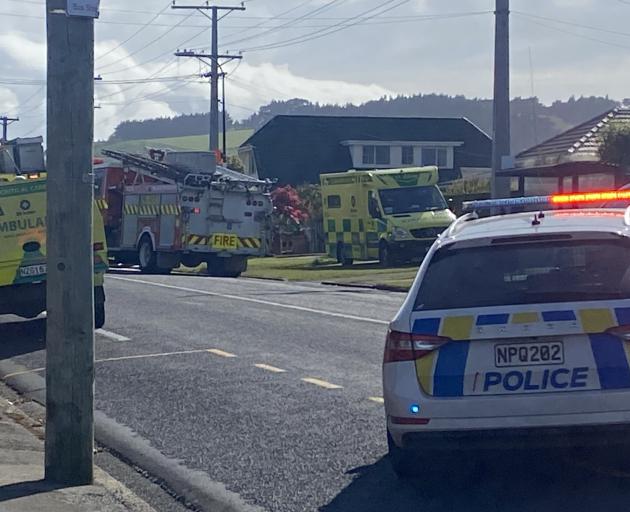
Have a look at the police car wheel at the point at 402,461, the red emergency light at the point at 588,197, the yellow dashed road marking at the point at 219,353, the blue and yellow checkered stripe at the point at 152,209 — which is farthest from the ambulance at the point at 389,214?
the police car wheel at the point at 402,461

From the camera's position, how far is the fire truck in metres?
33.2

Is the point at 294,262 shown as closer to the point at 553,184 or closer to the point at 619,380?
the point at 553,184

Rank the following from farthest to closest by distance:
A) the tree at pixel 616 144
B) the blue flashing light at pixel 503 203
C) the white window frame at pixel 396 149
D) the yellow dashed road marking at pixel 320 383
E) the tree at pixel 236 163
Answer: the white window frame at pixel 396 149
the tree at pixel 236 163
the tree at pixel 616 144
the yellow dashed road marking at pixel 320 383
the blue flashing light at pixel 503 203

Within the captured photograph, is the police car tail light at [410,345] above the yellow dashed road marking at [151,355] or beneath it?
above

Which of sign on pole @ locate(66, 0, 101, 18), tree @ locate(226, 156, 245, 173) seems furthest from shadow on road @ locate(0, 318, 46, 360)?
tree @ locate(226, 156, 245, 173)

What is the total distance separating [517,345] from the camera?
6613 millimetres

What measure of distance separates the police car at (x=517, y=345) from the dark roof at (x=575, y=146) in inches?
1286

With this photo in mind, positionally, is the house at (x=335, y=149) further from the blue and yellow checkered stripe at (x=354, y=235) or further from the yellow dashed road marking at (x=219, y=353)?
the yellow dashed road marking at (x=219, y=353)

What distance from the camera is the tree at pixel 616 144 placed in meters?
36.3

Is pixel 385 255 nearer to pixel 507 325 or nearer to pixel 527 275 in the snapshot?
pixel 527 275

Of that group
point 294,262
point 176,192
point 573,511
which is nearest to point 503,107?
point 176,192

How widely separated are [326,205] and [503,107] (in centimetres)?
1060

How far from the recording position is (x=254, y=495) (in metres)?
7.59

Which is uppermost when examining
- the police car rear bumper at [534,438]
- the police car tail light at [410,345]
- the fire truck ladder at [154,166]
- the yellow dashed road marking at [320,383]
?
the fire truck ladder at [154,166]
